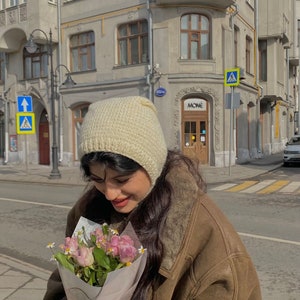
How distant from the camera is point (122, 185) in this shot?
147cm

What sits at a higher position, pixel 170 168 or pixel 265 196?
pixel 170 168

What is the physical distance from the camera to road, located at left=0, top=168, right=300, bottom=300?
4.77m

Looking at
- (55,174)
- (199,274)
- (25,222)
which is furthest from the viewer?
(55,174)

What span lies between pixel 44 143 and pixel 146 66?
28.1 feet

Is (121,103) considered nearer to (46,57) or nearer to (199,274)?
(199,274)

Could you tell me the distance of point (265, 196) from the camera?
10.8 meters

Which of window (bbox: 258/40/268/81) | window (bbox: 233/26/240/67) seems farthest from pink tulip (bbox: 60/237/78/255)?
window (bbox: 258/40/268/81)

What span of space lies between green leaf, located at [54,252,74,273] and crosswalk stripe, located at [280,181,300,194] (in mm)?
11149

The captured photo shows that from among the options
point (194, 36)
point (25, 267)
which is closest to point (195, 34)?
point (194, 36)

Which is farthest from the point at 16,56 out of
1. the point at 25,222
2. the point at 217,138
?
the point at 25,222

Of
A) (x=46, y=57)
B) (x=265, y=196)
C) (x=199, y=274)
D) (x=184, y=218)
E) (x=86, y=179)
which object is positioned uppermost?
(x=46, y=57)

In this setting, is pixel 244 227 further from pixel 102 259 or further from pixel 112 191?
pixel 102 259

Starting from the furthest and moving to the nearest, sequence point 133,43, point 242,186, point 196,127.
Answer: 1. point 133,43
2. point 196,127
3. point 242,186

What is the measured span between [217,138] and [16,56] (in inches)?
525
